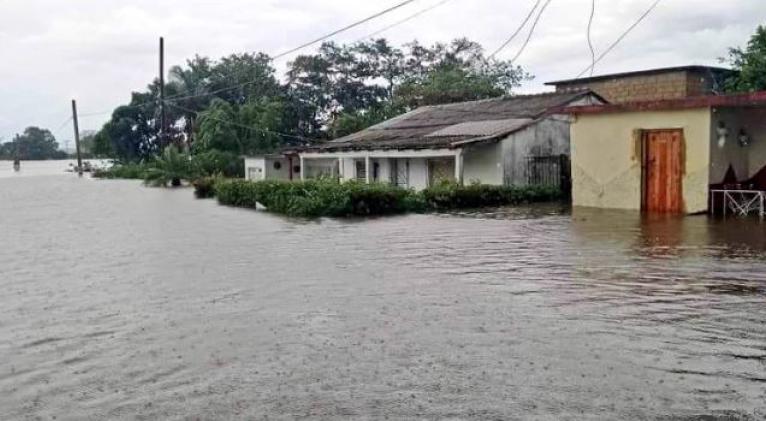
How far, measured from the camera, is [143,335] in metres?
7.78

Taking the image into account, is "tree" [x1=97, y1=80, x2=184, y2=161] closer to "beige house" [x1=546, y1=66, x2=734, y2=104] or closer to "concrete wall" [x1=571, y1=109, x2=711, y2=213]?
"beige house" [x1=546, y1=66, x2=734, y2=104]

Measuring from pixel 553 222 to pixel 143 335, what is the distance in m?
11.9

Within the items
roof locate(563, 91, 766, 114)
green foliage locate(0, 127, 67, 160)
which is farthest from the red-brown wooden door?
green foliage locate(0, 127, 67, 160)

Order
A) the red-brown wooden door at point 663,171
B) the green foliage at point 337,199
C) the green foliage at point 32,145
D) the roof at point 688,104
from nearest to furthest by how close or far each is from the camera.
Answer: the roof at point 688,104
the red-brown wooden door at point 663,171
the green foliage at point 337,199
the green foliage at point 32,145

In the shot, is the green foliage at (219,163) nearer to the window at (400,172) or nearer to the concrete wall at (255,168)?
the concrete wall at (255,168)

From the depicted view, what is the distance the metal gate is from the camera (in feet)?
86.6

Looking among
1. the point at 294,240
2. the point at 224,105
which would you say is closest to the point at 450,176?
the point at 294,240

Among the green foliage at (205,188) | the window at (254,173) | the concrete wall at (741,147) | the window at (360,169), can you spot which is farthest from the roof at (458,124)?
the window at (254,173)

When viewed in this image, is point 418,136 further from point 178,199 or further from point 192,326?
point 192,326

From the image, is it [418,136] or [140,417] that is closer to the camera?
[140,417]

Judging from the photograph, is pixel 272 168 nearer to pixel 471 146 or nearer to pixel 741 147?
pixel 471 146

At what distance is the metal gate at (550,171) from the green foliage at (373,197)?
107 centimetres

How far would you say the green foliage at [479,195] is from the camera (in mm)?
23062

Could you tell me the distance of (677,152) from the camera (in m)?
18.2
